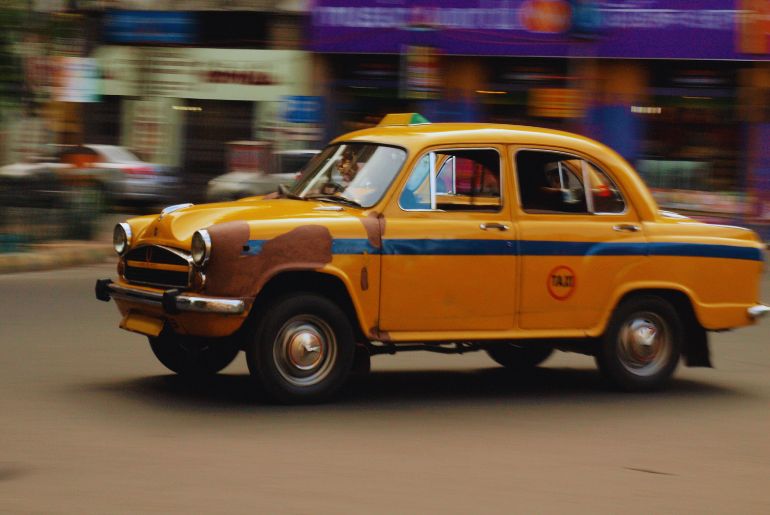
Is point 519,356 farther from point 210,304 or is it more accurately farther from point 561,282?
point 210,304

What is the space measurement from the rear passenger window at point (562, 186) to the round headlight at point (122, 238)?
7.92 feet

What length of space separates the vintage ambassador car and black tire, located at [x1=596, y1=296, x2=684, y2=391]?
0.01 m

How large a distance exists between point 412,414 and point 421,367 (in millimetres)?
2014

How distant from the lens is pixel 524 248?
8617mm

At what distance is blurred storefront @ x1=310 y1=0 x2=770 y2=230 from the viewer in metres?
25.5

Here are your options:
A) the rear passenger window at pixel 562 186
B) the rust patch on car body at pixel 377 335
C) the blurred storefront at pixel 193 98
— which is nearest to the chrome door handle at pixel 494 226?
the rear passenger window at pixel 562 186

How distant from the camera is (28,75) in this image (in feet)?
62.2

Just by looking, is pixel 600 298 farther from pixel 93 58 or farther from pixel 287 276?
pixel 93 58

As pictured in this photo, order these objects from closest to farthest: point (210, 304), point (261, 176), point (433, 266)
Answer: point (210, 304)
point (433, 266)
point (261, 176)

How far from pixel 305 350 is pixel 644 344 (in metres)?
2.39

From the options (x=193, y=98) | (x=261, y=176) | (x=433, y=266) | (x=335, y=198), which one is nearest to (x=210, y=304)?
(x=335, y=198)

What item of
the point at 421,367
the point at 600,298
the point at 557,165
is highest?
the point at 557,165

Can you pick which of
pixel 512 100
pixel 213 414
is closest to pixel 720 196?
pixel 512 100

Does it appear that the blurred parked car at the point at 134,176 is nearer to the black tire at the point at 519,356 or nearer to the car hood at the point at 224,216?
the black tire at the point at 519,356
